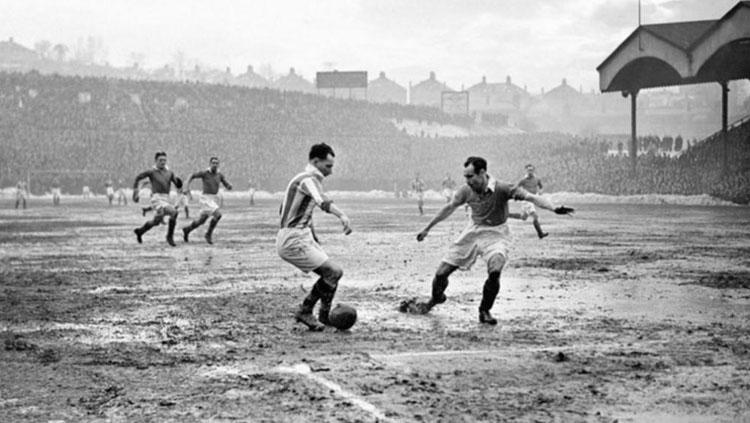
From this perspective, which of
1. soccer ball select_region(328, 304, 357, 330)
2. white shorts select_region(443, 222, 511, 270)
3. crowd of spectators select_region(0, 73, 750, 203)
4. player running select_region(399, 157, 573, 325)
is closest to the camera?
soccer ball select_region(328, 304, 357, 330)

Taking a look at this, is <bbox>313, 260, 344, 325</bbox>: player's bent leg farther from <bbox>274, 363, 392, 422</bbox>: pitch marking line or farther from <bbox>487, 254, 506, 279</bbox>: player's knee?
<bbox>274, 363, 392, 422</bbox>: pitch marking line

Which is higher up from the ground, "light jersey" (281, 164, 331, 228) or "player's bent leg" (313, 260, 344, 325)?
"light jersey" (281, 164, 331, 228)

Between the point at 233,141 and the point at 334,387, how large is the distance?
6012 cm

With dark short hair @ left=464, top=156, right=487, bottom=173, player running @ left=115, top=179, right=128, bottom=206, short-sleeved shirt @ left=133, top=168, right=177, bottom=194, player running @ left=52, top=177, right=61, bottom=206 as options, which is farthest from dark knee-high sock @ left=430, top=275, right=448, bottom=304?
player running @ left=115, top=179, right=128, bottom=206

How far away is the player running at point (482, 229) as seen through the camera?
870cm

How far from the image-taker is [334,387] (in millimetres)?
5742

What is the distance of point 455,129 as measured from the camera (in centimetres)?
9131

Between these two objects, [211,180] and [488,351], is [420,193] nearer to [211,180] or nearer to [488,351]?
[211,180]

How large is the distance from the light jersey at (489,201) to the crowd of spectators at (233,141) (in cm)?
3813

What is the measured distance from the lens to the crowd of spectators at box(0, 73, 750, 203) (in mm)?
55656

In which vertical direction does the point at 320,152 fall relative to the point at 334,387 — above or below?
above

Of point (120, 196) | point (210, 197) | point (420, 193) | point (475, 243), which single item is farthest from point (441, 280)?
point (120, 196)

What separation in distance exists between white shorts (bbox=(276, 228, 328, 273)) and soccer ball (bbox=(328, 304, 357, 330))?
52cm

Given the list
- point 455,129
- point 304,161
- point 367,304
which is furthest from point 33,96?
point 367,304
